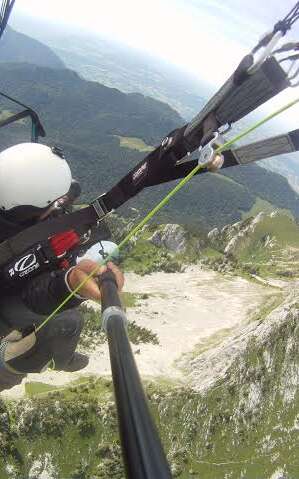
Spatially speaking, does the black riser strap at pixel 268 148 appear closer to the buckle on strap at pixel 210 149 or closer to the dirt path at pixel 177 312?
the buckle on strap at pixel 210 149

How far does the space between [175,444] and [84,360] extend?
26.8 metres

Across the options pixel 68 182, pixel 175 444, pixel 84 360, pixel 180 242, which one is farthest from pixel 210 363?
pixel 180 242

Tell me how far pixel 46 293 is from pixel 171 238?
72.8m

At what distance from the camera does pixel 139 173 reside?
18.2ft

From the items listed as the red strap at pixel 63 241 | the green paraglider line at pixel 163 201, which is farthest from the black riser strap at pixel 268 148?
the red strap at pixel 63 241

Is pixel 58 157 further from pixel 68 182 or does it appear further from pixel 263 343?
pixel 263 343

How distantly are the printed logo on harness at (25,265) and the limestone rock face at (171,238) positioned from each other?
70989 millimetres

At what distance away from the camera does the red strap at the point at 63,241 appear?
561cm

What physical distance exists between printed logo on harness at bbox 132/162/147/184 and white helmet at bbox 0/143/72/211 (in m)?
1.22

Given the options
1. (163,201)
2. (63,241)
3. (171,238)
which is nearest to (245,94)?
(163,201)

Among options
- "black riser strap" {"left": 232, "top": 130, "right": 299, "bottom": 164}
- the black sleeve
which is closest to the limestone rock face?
the black sleeve

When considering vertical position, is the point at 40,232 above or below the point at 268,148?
below

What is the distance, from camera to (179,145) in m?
5.10

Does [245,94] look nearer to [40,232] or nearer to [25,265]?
[40,232]
